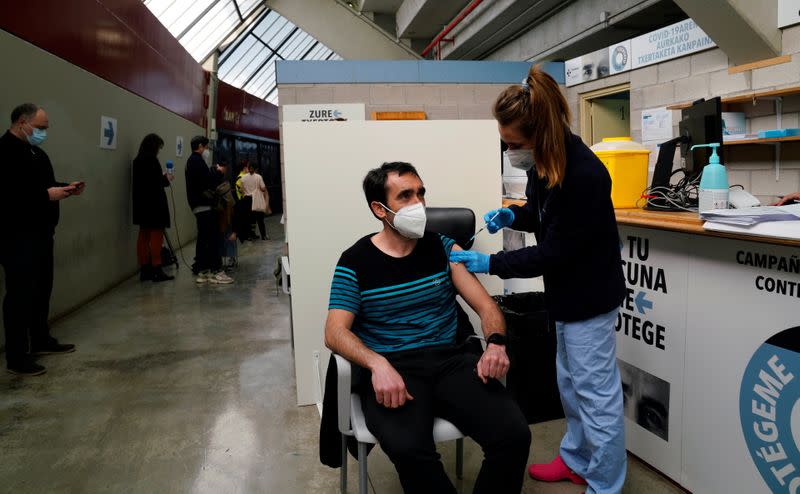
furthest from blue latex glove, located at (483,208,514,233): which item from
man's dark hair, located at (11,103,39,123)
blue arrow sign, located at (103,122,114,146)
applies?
blue arrow sign, located at (103,122,114,146)

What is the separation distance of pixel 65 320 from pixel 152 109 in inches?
135

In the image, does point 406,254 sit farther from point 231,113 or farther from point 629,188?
point 231,113

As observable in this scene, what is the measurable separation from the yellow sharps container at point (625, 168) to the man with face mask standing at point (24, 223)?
2900mm

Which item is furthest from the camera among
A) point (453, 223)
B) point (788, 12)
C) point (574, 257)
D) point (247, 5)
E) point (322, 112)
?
point (247, 5)

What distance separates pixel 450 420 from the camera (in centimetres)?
151

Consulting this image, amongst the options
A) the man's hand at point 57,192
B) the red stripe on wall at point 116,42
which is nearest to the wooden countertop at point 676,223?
the man's hand at point 57,192

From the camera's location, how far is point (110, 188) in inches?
210

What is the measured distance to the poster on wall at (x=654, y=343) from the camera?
1.88m

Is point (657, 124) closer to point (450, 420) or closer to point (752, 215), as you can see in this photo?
Result: point (752, 215)

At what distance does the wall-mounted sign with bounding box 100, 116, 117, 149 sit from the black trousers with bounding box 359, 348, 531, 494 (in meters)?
4.65

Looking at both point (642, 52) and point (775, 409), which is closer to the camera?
point (775, 409)

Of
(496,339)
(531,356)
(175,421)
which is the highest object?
(496,339)

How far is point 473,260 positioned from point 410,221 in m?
0.23

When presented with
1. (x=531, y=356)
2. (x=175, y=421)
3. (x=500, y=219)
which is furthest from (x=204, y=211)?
(x=500, y=219)
